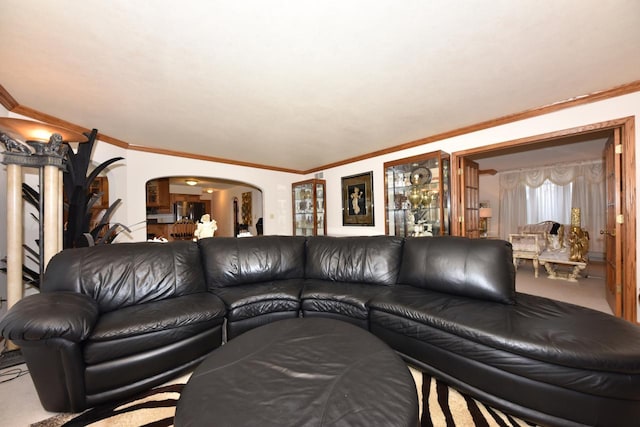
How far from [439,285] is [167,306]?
225 cm

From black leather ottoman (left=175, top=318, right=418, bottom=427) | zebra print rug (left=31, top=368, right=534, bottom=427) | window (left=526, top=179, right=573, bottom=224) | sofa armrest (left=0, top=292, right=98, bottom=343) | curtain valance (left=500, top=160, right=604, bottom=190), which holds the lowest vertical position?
zebra print rug (left=31, top=368, right=534, bottom=427)

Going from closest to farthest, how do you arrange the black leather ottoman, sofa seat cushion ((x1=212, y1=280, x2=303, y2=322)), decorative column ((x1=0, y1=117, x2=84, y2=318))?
the black leather ottoman, decorative column ((x1=0, y1=117, x2=84, y2=318)), sofa seat cushion ((x1=212, y1=280, x2=303, y2=322))

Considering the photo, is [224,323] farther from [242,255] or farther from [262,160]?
[262,160]

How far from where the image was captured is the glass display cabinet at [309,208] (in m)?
5.55

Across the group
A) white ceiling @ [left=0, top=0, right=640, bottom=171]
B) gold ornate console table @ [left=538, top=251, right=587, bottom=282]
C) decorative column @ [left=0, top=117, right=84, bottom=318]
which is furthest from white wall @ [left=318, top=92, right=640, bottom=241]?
decorative column @ [left=0, top=117, right=84, bottom=318]

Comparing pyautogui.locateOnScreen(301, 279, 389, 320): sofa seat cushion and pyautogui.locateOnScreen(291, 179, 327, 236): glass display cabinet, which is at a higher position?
pyautogui.locateOnScreen(291, 179, 327, 236): glass display cabinet

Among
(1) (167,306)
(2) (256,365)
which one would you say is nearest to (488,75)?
(2) (256,365)

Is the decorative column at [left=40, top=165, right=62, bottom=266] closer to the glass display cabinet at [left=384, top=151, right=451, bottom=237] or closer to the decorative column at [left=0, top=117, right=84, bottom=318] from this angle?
the decorative column at [left=0, top=117, right=84, bottom=318]

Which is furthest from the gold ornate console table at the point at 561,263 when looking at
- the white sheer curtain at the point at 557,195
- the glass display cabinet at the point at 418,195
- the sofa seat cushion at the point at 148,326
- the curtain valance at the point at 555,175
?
the sofa seat cushion at the point at 148,326

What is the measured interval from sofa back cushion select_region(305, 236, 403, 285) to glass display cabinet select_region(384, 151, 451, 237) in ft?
4.60

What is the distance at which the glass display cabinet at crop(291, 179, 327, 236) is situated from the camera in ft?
18.2

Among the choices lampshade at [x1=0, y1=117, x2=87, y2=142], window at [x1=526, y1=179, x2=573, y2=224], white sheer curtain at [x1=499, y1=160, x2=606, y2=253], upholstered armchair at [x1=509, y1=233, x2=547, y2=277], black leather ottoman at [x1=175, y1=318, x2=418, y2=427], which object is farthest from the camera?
window at [x1=526, y1=179, x2=573, y2=224]

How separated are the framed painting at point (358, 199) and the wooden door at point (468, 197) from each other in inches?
60.2

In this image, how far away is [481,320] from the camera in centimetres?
151
